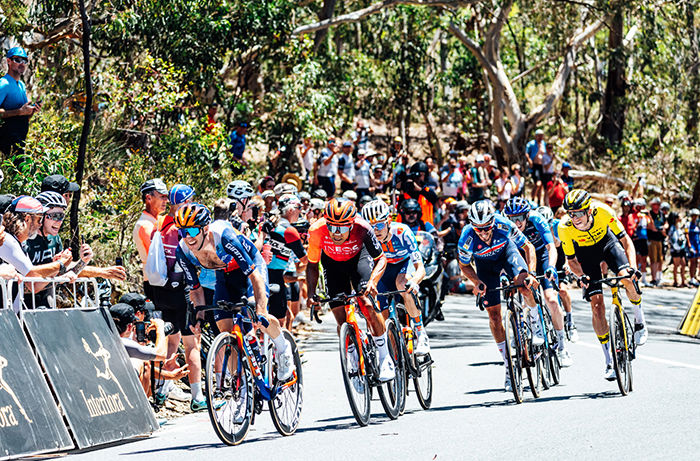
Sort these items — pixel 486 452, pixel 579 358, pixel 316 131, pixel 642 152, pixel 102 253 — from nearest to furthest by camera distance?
1. pixel 486 452
2. pixel 102 253
3. pixel 579 358
4. pixel 316 131
5. pixel 642 152

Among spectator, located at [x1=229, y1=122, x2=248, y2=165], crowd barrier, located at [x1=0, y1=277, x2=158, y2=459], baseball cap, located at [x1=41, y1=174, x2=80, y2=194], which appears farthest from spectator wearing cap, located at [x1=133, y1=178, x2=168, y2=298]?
spectator, located at [x1=229, y1=122, x2=248, y2=165]

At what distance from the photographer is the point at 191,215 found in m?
A: 8.84

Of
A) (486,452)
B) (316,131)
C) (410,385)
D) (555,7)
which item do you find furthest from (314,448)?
(555,7)

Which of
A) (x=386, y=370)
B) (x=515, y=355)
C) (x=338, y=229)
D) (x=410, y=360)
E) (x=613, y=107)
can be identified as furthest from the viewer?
(x=613, y=107)

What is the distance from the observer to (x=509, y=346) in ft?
33.9

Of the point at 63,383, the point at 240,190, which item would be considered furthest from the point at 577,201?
the point at 63,383

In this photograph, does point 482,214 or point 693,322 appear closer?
point 482,214

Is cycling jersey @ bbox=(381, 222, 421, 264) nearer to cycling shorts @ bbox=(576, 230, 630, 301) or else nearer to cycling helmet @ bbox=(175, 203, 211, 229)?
cycling shorts @ bbox=(576, 230, 630, 301)

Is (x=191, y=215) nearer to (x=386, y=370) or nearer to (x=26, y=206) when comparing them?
(x=26, y=206)

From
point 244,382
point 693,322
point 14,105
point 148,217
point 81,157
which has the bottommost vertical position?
point 693,322

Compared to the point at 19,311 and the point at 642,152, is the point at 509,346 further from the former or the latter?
the point at 642,152

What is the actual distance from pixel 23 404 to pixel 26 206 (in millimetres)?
2072

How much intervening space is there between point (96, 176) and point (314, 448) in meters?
8.10

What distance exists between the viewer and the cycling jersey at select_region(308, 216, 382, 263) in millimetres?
10055
